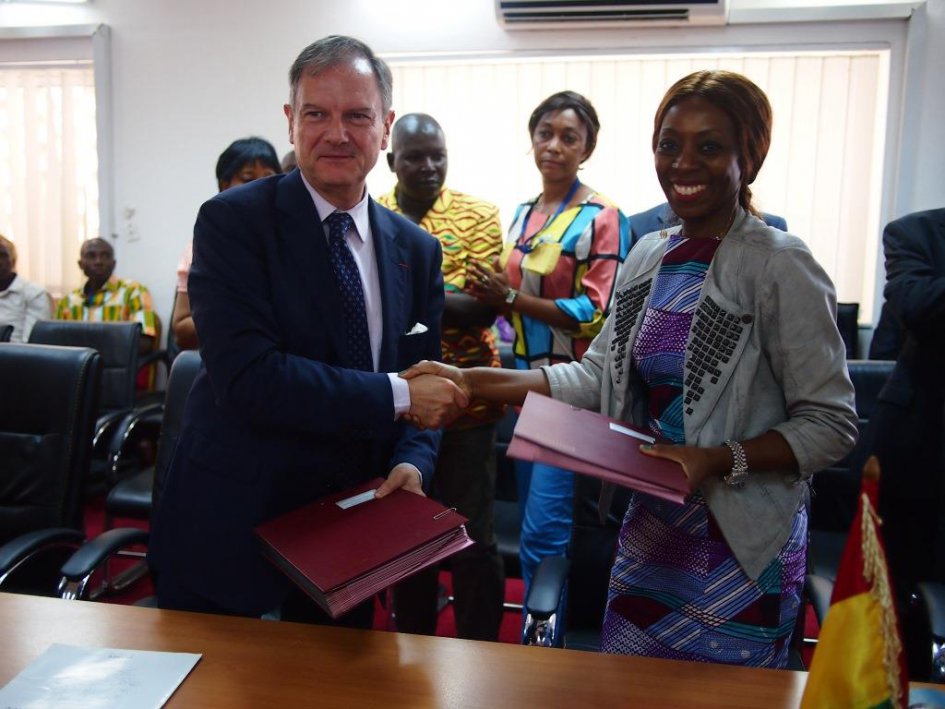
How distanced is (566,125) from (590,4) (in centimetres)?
229

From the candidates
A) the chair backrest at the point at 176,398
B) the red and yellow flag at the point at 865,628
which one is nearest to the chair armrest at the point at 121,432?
the chair backrest at the point at 176,398

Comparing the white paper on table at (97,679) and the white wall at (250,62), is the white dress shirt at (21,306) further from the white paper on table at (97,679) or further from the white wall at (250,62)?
the white paper on table at (97,679)

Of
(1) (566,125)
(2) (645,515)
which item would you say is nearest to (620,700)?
(2) (645,515)

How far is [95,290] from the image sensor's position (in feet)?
17.3

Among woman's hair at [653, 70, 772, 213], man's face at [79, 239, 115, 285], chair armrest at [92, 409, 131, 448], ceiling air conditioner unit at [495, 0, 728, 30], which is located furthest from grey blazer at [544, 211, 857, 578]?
man's face at [79, 239, 115, 285]

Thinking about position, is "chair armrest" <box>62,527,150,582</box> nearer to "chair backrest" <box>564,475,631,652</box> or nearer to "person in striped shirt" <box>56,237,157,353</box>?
"chair backrest" <box>564,475,631,652</box>

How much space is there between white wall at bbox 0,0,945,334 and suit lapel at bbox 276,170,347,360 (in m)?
3.84

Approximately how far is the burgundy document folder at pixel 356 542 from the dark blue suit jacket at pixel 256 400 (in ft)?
0.30

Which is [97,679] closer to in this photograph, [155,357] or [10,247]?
[155,357]

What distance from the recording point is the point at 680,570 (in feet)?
4.43

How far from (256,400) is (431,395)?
0.33 m

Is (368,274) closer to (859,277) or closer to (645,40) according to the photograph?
(645,40)

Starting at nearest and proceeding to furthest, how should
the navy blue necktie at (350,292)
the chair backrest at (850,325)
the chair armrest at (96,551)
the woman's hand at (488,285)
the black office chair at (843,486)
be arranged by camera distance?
1. the navy blue necktie at (350,292)
2. the chair armrest at (96,551)
3. the woman's hand at (488,285)
4. the black office chair at (843,486)
5. the chair backrest at (850,325)

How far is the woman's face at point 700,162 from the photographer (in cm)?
132
